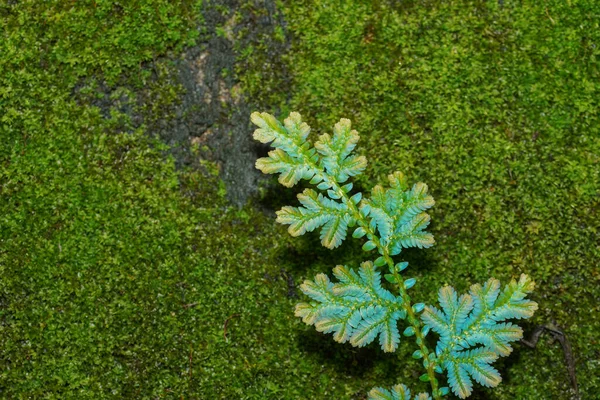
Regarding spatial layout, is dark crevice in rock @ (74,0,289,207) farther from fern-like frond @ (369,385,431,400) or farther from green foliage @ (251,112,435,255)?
fern-like frond @ (369,385,431,400)

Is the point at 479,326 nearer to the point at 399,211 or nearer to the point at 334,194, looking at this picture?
the point at 399,211

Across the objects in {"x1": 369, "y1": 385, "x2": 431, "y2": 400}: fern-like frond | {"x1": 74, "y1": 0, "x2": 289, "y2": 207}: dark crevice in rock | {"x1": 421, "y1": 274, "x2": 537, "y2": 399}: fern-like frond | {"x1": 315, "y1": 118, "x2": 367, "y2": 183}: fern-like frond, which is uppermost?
{"x1": 315, "y1": 118, "x2": 367, "y2": 183}: fern-like frond

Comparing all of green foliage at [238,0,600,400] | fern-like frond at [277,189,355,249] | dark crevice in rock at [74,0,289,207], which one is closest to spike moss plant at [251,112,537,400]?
fern-like frond at [277,189,355,249]

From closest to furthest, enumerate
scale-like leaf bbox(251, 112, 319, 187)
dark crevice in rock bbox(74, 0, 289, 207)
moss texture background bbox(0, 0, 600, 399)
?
1. scale-like leaf bbox(251, 112, 319, 187)
2. moss texture background bbox(0, 0, 600, 399)
3. dark crevice in rock bbox(74, 0, 289, 207)

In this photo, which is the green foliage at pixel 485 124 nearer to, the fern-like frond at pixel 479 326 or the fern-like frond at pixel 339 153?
the fern-like frond at pixel 479 326

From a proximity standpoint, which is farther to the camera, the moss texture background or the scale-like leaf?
the moss texture background

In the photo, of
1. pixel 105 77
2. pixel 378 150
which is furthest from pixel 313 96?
pixel 105 77

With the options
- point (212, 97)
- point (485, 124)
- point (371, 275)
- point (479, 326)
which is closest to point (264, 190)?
point (212, 97)

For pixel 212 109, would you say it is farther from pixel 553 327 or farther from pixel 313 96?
pixel 553 327
